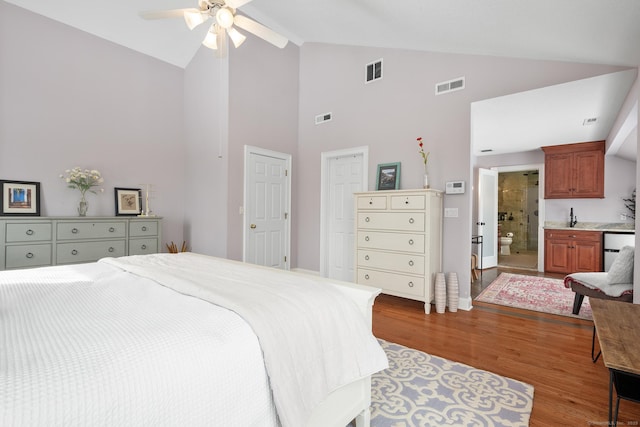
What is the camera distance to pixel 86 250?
3.55m

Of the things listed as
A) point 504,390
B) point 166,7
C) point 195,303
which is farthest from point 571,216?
point 166,7

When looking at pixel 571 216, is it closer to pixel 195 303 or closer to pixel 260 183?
pixel 260 183

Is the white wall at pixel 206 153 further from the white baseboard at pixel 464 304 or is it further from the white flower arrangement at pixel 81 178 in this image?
the white baseboard at pixel 464 304

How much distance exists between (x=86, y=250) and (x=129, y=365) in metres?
3.48

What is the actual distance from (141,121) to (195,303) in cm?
415

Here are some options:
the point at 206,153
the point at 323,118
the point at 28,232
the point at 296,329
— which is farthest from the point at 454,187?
the point at 28,232

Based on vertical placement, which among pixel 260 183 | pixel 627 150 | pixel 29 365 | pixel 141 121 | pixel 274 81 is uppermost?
pixel 274 81

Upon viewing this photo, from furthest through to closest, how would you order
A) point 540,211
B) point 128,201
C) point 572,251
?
point 540,211
point 572,251
point 128,201

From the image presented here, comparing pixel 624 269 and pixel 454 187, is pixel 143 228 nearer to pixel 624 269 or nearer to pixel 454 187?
pixel 454 187

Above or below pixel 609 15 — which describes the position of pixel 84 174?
below

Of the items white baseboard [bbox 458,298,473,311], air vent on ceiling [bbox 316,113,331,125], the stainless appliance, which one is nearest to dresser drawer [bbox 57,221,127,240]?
air vent on ceiling [bbox 316,113,331,125]

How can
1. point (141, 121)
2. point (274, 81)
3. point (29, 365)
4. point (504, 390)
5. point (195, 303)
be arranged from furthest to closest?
point (274, 81) < point (141, 121) < point (504, 390) < point (195, 303) < point (29, 365)

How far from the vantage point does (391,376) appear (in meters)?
2.08

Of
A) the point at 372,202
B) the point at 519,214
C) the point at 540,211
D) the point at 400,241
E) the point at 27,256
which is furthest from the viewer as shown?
the point at 519,214
